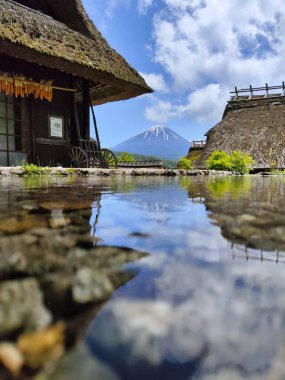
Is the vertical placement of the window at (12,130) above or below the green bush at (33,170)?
above

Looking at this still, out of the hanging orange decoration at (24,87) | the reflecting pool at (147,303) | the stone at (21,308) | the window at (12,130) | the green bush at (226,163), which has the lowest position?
the reflecting pool at (147,303)

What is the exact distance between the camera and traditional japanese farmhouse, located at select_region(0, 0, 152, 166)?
27.0ft

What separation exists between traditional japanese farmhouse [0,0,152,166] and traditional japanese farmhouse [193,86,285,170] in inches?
697

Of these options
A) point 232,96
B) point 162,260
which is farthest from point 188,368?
point 232,96

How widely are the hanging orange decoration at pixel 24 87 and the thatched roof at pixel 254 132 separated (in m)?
19.7

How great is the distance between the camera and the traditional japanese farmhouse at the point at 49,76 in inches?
324

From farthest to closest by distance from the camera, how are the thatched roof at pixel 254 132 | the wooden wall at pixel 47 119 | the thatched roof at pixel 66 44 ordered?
1. the thatched roof at pixel 254 132
2. the wooden wall at pixel 47 119
3. the thatched roof at pixel 66 44

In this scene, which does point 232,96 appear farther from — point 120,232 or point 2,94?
point 120,232

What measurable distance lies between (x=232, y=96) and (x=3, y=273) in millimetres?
36863

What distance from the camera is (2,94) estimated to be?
378 inches

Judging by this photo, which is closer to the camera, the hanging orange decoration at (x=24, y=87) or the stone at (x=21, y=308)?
the stone at (x=21, y=308)

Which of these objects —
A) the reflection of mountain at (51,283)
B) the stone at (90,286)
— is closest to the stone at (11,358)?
the reflection of mountain at (51,283)

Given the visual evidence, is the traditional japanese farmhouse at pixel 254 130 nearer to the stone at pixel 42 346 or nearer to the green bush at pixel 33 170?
the green bush at pixel 33 170

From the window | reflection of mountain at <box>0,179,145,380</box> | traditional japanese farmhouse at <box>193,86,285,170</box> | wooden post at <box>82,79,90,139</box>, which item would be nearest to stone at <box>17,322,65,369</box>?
reflection of mountain at <box>0,179,145,380</box>
